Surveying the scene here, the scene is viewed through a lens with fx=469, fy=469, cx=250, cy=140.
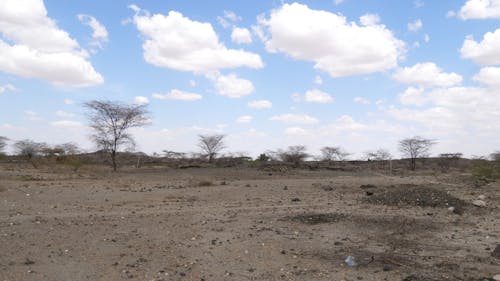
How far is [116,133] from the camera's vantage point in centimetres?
3431

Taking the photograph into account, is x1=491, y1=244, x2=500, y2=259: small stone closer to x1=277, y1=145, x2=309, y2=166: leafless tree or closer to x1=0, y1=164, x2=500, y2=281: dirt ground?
x1=0, y1=164, x2=500, y2=281: dirt ground

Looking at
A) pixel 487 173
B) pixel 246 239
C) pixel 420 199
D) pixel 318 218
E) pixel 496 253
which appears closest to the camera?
pixel 496 253

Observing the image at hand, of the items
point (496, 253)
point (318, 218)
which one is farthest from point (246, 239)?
point (496, 253)

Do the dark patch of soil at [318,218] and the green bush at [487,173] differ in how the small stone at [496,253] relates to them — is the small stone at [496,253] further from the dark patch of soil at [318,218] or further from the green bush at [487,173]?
the green bush at [487,173]

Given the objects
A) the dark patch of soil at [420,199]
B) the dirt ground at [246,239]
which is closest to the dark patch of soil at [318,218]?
the dirt ground at [246,239]

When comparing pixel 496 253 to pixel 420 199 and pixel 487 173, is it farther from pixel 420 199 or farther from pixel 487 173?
pixel 487 173

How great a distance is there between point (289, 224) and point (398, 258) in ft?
9.87

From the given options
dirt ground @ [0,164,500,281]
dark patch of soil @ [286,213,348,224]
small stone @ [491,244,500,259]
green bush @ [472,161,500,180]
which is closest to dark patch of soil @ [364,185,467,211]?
dirt ground @ [0,164,500,281]

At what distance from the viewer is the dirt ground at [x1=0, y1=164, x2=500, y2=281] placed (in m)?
6.42

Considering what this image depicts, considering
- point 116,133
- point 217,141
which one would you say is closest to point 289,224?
point 116,133

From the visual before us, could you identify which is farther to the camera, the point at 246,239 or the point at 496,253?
the point at 246,239

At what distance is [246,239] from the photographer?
8.26 metres

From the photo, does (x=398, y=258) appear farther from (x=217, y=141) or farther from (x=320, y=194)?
(x=217, y=141)

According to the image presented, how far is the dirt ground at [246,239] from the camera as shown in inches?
253
